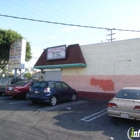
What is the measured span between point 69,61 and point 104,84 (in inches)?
155

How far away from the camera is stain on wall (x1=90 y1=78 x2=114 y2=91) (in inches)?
559

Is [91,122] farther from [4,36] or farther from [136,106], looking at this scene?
[4,36]

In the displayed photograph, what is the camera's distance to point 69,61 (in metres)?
16.2

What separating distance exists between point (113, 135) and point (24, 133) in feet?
9.86

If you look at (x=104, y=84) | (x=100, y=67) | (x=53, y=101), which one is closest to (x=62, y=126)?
(x=53, y=101)

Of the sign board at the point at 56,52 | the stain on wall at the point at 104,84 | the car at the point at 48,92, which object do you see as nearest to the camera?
the car at the point at 48,92

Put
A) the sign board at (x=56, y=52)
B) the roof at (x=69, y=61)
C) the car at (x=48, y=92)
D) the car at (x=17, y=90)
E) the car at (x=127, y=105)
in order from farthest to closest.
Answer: the sign board at (x=56, y=52) → the roof at (x=69, y=61) → the car at (x=17, y=90) → the car at (x=48, y=92) → the car at (x=127, y=105)

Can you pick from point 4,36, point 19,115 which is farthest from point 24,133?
point 4,36

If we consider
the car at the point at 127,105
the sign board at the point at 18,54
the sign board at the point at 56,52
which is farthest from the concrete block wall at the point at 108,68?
the sign board at the point at 18,54

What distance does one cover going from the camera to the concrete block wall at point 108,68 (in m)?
13.3

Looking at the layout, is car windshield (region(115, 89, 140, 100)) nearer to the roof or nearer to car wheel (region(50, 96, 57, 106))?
car wheel (region(50, 96, 57, 106))

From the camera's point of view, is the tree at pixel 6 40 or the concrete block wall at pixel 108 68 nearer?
the concrete block wall at pixel 108 68

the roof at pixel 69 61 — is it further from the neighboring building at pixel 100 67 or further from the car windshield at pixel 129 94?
the car windshield at pixel 129 94

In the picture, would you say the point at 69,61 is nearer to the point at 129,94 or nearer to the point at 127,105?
the point at 129,94
